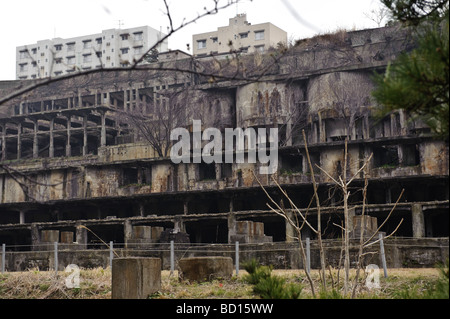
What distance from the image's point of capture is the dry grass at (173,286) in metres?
15.0

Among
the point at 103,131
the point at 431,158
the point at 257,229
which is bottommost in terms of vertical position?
the point at 257,229

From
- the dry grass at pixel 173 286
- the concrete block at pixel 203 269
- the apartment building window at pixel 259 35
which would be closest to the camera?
the dry grass at pixel 173 286

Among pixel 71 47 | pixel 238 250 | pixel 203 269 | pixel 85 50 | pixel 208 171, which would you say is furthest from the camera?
pixel 71 47

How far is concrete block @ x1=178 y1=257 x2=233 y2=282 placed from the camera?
54.8ft

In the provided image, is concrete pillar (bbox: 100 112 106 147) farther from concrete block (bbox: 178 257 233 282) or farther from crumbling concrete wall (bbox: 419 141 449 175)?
concrete block (bbox: 178 257 233 282)

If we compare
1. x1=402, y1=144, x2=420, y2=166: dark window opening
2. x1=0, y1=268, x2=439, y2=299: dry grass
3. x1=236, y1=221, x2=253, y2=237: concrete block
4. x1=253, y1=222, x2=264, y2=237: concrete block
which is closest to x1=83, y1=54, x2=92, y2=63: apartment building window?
x1=402, y1=144, x2=420, y2=166: dark window opening

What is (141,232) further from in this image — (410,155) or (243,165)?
(410,155)

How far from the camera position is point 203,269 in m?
16.7

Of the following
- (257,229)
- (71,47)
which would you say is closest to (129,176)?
(257,229)

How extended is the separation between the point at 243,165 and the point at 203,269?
2827 centimetres

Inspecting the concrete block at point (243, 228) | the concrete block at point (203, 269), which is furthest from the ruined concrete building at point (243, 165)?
the concrete block at point (203, 269)

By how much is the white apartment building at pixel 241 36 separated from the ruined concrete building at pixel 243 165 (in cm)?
1683

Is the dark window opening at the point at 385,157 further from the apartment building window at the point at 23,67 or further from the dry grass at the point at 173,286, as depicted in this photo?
the apartment building window at the point at 23,67
